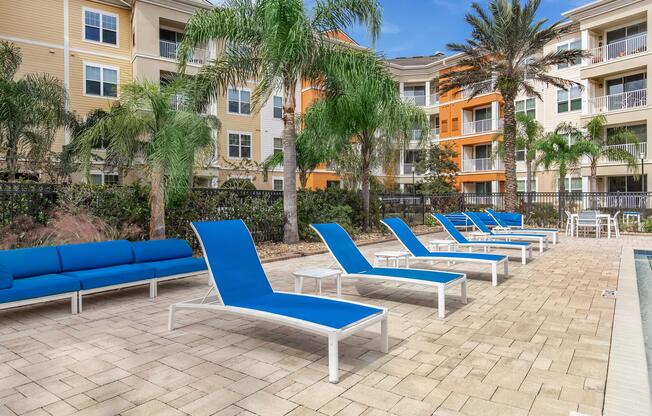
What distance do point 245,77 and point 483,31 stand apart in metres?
11.7

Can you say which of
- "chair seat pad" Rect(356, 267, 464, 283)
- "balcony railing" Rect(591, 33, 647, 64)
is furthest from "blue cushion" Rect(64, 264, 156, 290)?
"balcony railing" Rect(591, 33, 647, 64)

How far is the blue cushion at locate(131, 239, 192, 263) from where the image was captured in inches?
273

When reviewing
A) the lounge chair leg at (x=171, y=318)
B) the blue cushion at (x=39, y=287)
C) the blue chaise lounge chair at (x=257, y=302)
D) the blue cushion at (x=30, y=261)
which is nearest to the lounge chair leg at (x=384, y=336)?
the blue chaise lounge chair at (x=257, y=302)

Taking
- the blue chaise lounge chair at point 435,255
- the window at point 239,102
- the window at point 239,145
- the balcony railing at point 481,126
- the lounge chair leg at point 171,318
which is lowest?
the lounge chair leg at point 171,318

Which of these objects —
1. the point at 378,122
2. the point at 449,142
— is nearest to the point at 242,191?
the point at 378,122

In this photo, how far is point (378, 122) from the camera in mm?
14047

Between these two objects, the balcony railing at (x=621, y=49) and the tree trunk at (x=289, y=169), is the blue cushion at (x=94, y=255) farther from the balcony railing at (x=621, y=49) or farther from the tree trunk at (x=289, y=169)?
A: the balcony railing at (x=621, y=49)

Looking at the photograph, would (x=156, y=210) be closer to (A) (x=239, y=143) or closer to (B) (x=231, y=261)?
(B) (x=231, y=261)

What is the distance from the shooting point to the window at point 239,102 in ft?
93.8

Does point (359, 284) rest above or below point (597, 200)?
below

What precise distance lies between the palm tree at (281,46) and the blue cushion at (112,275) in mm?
5795

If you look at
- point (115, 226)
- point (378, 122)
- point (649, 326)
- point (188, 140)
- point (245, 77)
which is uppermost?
point (245, 77)

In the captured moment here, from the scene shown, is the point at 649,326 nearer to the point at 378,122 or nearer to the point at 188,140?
the point at 188,140

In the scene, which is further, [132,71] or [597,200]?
[132,71]
